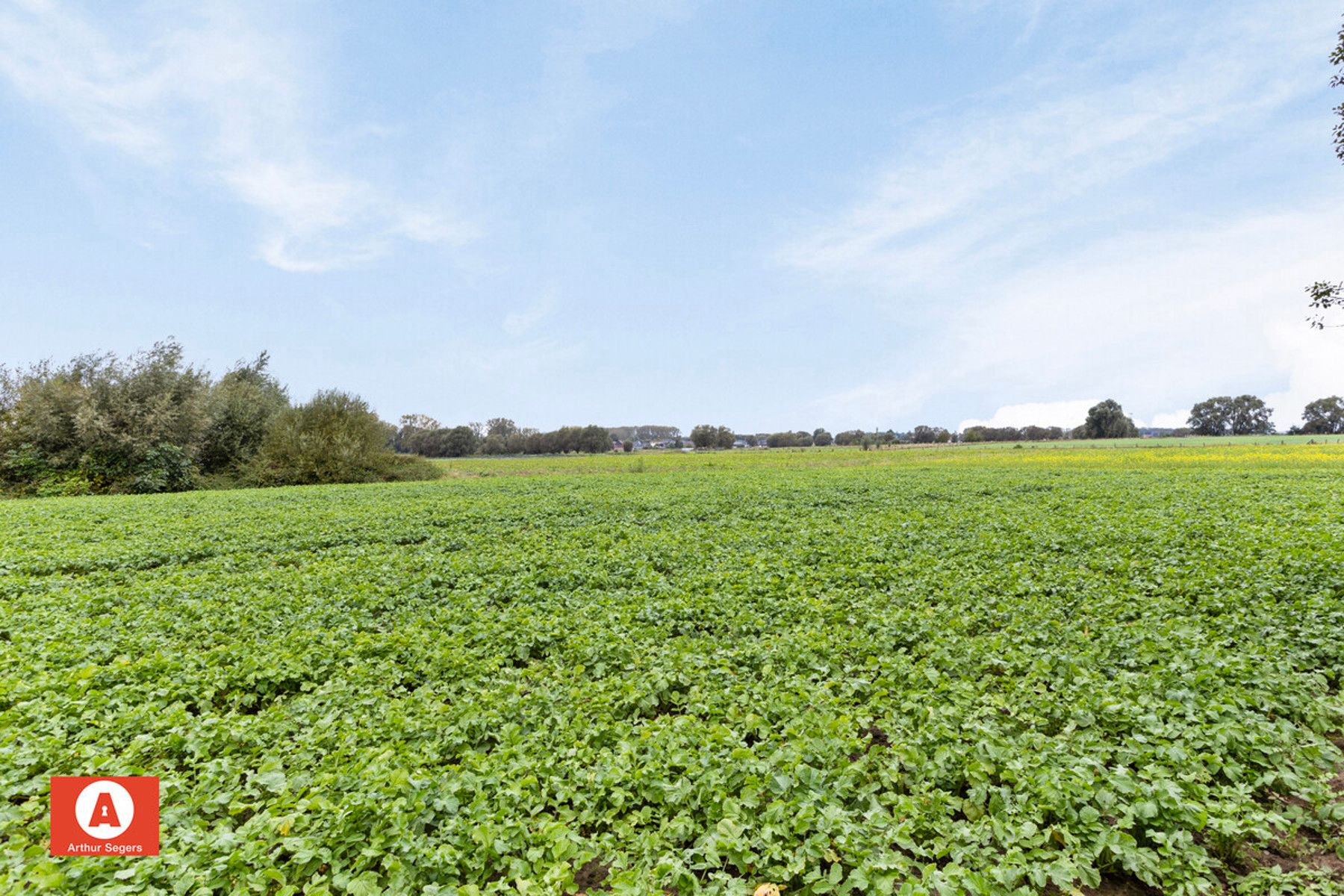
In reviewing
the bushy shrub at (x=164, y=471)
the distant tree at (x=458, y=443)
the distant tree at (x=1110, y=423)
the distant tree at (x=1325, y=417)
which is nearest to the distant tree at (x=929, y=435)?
the distant tree at (x=1110, y=423)

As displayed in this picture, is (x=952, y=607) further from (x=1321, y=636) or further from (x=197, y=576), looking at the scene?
(x=197, y=576)

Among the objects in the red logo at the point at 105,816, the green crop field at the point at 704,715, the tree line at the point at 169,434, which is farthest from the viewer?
the tree line at the point at 169,434

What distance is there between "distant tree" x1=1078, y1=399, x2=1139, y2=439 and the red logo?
148 metres

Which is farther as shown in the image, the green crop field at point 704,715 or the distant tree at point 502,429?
the distant tree at point 502,429

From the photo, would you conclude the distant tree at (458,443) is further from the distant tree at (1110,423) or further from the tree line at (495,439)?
the distant tree at (1110,423)

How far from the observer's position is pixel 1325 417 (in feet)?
393

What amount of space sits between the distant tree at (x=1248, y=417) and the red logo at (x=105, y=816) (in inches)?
6760

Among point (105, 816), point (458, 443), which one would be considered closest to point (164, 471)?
point (105, 816)

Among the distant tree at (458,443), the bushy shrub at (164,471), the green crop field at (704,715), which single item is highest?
the distant tree at (458,443)

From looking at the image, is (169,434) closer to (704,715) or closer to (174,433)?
(174,433)

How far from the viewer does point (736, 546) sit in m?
13.2

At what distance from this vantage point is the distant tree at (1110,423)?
12112 cm

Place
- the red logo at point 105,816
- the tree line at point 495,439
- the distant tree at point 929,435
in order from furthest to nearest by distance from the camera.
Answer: the distant tree at point 929,435
the tree line at point 495,439
the red logo at point 105,816

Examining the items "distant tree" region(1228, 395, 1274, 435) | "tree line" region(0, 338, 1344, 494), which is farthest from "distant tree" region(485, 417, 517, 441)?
"distant tree" region(1228, 395, 1274, 435)
